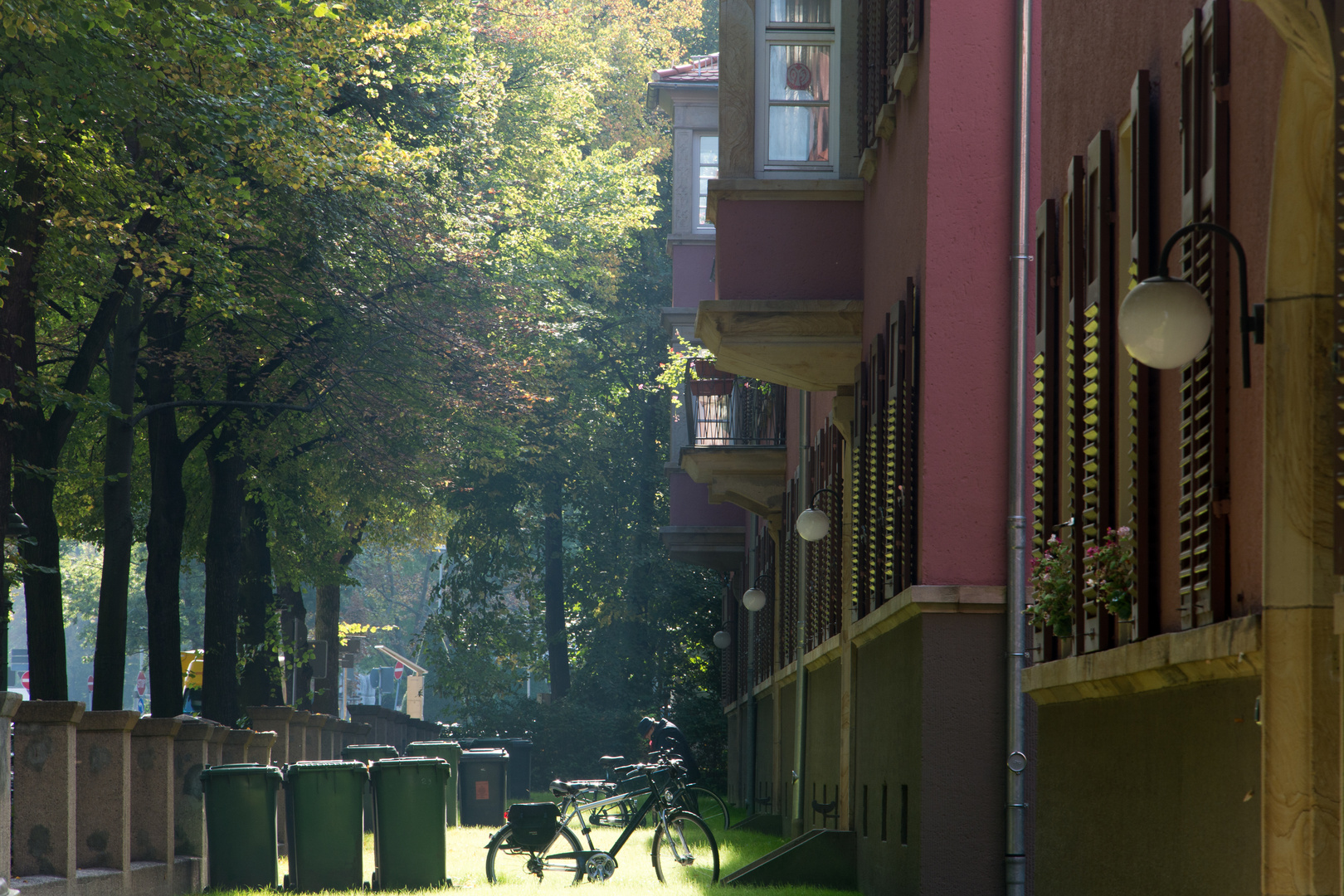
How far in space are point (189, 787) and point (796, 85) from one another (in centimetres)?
893

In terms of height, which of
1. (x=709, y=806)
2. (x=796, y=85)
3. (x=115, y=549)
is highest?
(x=796, y=85)

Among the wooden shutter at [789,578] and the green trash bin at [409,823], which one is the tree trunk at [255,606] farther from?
the green trash bin at [409,823]

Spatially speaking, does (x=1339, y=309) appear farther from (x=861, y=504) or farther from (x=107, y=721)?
(x=107, y=721)

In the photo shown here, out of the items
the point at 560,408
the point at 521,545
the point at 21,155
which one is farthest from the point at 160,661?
the point at 521,545

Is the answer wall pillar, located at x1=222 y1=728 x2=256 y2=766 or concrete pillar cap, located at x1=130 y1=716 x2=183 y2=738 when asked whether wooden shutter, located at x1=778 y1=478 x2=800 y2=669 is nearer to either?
wall pillar, located at x1=222 y1=728 x2=256 y2=766

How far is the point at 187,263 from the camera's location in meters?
21.5

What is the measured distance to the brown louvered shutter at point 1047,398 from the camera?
8094 millimetres

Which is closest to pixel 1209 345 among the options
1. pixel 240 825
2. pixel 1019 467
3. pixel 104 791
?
pixel 1019 467

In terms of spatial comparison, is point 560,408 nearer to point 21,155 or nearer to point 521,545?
point 521,545

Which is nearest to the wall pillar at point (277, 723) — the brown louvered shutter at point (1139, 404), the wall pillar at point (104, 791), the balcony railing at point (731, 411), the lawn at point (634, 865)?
the lawn at point (634, 865)

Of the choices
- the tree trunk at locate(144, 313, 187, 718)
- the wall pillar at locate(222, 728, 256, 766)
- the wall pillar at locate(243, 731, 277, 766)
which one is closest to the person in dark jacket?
the tree trunk at locate(144, 313, 187, 718)

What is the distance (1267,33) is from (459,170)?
28.5m

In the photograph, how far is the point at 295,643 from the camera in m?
35.8

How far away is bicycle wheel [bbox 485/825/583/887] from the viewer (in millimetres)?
14887
